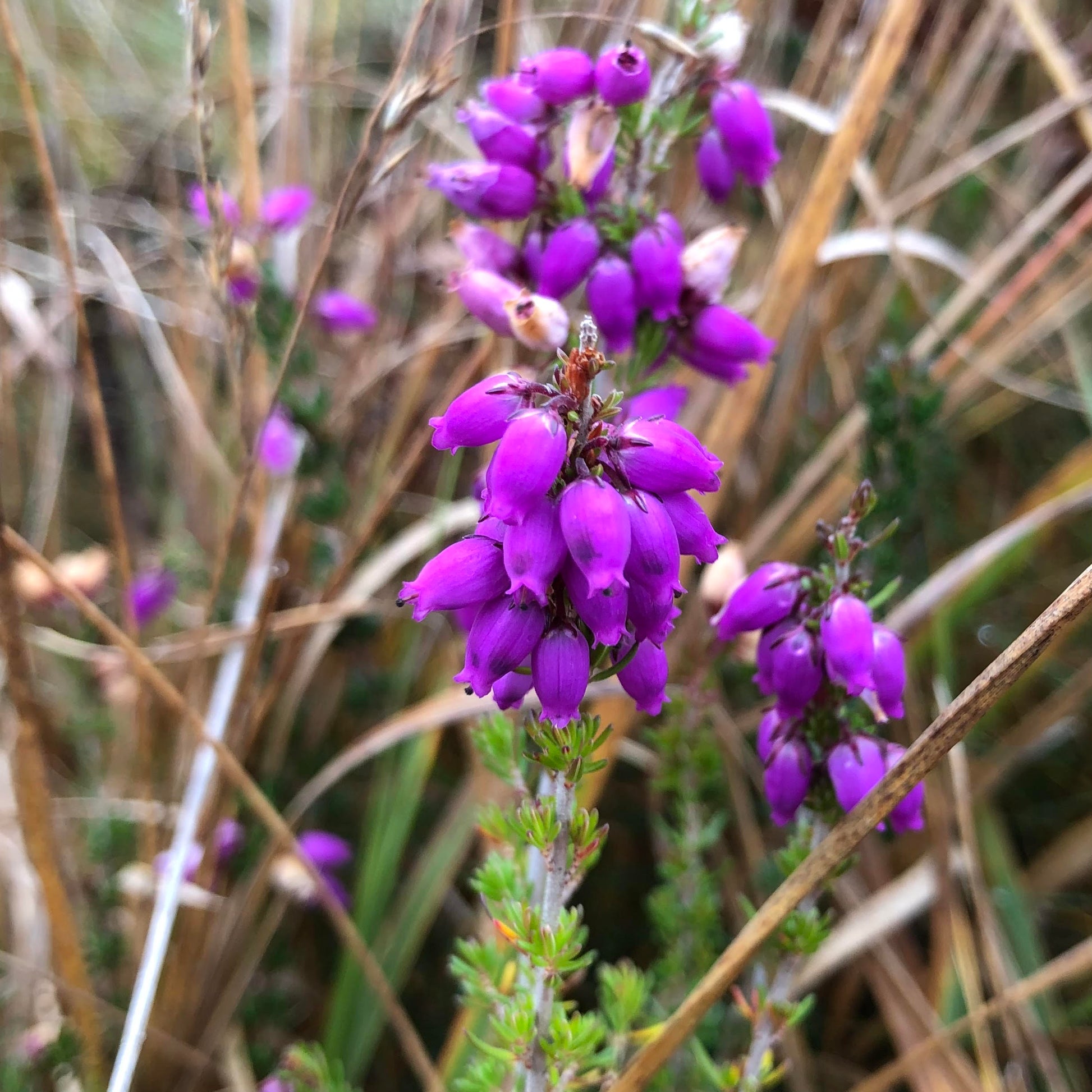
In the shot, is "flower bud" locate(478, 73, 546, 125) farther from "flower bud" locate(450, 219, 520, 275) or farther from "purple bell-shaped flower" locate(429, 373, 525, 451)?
"purple bell-shaped flower" locate(429, 373, 525, 451)

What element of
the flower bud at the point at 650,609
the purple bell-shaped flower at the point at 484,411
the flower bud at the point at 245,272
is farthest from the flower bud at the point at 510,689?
the flower bud at the point at 245,272

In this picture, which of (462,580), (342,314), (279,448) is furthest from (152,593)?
(462,580)

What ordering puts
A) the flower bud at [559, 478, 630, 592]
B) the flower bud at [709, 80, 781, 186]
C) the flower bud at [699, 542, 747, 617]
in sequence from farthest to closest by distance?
the flower bud at [699, 542, 747, 617] → the flower bud at [709, 80, 781, 186] → the flower bud at [559, 478, 630, 592]

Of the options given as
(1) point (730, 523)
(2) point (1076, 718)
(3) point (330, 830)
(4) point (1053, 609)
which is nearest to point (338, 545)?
(3) point (330, 830)

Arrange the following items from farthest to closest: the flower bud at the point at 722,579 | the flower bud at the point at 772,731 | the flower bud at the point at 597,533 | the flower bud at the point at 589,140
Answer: the flower bud at the point at 722,579, the flower bud at the point at 589,140, the flower bud at the point at 772,731, the flower bud at the point at 597,533

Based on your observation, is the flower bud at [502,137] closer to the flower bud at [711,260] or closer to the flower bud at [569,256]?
the flower bud at [569,256]

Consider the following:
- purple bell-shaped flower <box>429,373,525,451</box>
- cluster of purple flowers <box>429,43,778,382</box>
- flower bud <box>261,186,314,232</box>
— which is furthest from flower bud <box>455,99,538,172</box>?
flower bud <box>261,186,314,232</box>
